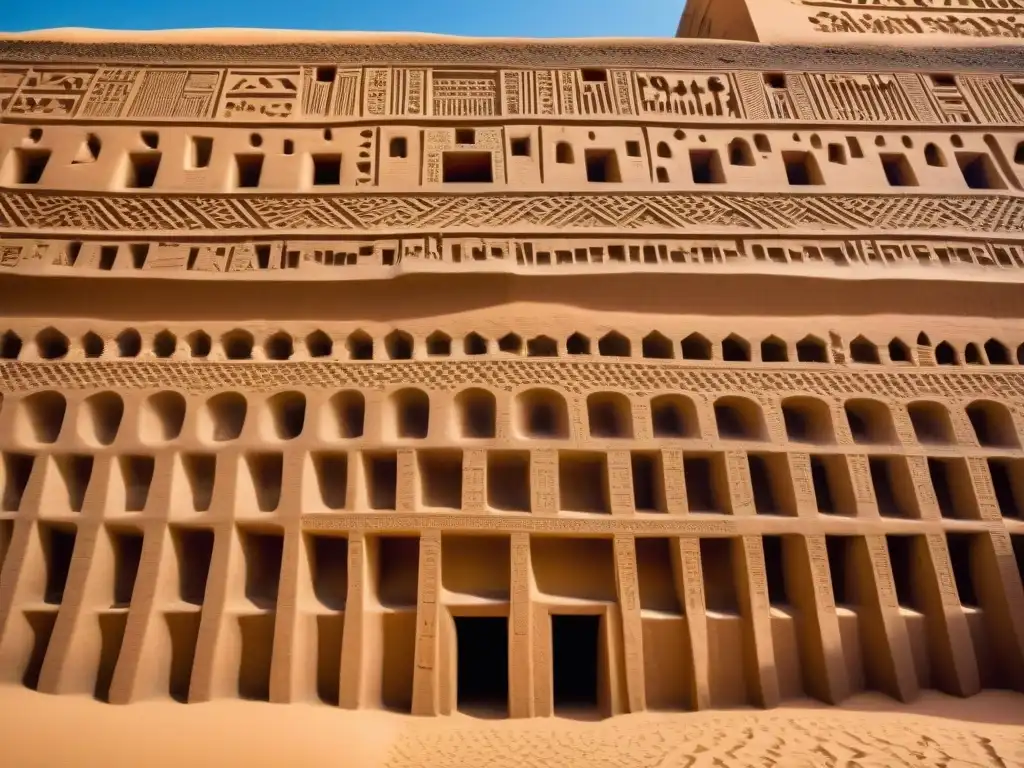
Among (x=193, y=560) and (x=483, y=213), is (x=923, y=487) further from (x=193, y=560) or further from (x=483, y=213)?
(x=193, y=560)

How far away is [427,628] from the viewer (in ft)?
15.6

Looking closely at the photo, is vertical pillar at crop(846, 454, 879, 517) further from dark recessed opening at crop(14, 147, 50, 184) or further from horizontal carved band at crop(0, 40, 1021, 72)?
dark recessed opening at crop(14, 147, 50, 184)

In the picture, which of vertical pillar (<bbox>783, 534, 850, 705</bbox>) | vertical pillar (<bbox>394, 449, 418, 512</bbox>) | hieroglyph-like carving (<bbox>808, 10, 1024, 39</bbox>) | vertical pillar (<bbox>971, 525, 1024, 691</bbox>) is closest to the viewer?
vertical pillar (<bbox>783, 534, 850, 705</bbox>)

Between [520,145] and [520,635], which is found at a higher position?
[520,145]

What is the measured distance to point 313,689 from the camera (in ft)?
15.6

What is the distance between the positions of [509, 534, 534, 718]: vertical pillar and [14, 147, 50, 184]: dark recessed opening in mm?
6339

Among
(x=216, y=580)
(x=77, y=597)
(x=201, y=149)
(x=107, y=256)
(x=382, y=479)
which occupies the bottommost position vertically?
(x=77, y=597)

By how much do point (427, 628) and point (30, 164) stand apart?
6573mm

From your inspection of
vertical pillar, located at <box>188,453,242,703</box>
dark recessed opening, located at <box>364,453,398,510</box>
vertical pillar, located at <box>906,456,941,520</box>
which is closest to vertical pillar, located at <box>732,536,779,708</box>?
vertical pillar, located at <box>906,456,941,520</box>

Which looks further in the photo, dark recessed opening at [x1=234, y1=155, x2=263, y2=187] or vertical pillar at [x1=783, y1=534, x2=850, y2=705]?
dark recessed opening at [x1=234, y1=155, x2=263, y2=187]

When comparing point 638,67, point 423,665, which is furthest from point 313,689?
point 638,67

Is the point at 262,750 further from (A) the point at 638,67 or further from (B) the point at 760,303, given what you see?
(A) the point at 638,67

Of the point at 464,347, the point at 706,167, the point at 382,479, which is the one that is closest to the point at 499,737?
the point at 382,479

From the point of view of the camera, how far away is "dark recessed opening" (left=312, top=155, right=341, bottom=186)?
279 inches
